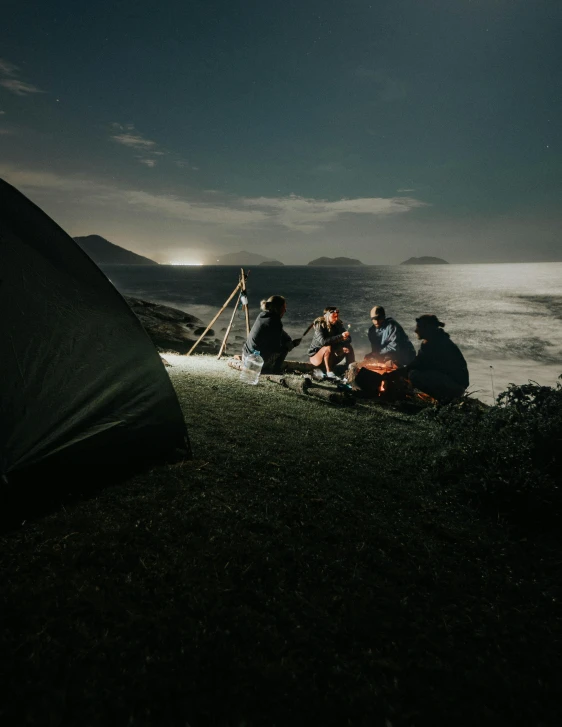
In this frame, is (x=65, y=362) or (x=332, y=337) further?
(x=332, y=337)

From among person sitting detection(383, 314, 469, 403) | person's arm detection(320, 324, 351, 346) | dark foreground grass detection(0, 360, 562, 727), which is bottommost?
dark foreground grass detection(0, 360, 562, 727)

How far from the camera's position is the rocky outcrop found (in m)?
17.0

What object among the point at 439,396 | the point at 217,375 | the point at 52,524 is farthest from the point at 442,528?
the point at 217,375

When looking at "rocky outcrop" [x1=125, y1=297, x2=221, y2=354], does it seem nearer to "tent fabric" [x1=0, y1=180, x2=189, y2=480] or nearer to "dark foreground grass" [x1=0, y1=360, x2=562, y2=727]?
"tent fabric" [x1=0, y1=180, x2=189, y2=480]

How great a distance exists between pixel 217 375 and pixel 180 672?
817 centimetres

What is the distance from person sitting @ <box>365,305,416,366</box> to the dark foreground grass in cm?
708

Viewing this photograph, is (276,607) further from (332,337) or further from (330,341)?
(332,337)

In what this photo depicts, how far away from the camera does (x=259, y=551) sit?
3.52 metres

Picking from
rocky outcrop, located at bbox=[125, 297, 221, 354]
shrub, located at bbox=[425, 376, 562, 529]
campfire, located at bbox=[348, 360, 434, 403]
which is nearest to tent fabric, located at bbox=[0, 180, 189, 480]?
shrub, located at bbox=[425, 376, 562, 529]

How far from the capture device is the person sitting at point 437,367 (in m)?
10.1

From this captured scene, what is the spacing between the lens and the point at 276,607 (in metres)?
2.91

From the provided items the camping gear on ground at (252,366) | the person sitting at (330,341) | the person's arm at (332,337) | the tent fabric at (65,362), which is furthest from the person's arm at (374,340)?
the tent fabric at (65,362)

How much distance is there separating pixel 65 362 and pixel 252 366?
701 cm

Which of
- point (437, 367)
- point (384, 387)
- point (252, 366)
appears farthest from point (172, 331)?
point (437, 367)
